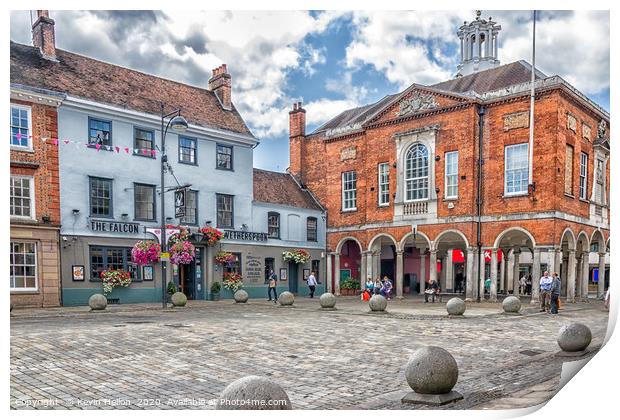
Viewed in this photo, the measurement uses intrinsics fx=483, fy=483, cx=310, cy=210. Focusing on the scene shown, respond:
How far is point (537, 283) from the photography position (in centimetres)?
881

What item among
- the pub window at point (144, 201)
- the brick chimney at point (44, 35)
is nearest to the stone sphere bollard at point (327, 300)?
the pub window at point (144, 201)

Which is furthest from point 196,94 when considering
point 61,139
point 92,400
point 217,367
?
point 92,400

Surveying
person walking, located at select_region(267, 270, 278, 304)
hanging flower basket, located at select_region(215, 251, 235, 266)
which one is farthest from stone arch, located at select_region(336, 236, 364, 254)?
hanging flower basket, located at select_region(215, 251, 235, 266)

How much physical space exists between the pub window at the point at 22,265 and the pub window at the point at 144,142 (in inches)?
84.1

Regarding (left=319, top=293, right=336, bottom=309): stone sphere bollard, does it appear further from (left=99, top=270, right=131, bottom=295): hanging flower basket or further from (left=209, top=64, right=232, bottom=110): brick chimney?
(left=209, top=64, right=232, bottom=110): brick chimney

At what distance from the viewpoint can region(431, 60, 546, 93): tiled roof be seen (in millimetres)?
7301

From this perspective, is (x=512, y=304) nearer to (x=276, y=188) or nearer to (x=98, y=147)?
(x=276, y=188)

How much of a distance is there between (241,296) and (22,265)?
4763mm

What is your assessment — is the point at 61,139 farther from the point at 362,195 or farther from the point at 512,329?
the point at 512,329

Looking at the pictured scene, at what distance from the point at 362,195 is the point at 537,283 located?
4.79 metres

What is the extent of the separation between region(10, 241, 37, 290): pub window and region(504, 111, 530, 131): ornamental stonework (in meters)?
7.97

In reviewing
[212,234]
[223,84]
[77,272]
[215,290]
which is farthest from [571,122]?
[77,272]

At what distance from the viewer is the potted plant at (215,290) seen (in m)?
9.53

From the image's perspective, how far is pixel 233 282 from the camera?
32.7 ft
